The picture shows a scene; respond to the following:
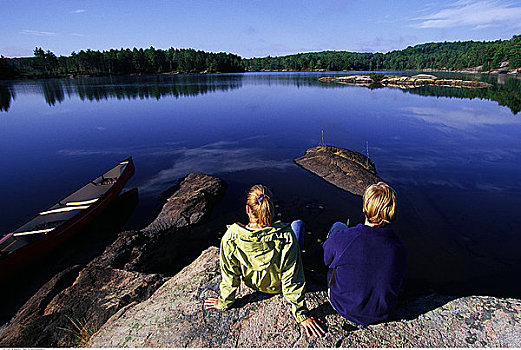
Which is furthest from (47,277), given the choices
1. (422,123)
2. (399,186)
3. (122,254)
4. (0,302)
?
(422,123)

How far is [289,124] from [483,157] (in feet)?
59.6

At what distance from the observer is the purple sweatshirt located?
3287 mm

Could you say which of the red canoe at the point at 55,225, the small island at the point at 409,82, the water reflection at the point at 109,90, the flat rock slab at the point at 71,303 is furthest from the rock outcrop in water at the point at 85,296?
the small island at the point at 409,82

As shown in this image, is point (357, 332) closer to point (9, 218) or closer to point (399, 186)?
point (399, 186)

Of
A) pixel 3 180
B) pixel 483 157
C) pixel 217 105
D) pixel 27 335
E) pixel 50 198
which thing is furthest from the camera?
pixel 217 105

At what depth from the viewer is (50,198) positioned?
46.5ft

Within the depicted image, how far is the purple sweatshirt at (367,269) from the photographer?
10.8 ft

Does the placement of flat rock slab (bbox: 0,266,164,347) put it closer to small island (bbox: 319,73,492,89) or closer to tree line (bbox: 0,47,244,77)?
small island (bbox: 319,73,492,89)

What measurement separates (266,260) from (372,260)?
141 cm

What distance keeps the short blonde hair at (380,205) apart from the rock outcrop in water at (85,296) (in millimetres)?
6012

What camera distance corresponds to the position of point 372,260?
→ 3309 mm

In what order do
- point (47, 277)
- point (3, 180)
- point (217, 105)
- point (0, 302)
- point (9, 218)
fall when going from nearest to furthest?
point (0, 302), point (47, 277), point (9, 218), point (3, 180), point (217, 105)

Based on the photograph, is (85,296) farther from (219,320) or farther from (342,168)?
(342,168)

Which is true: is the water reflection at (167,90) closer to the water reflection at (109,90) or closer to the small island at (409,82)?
the water reflection at (109,90)
